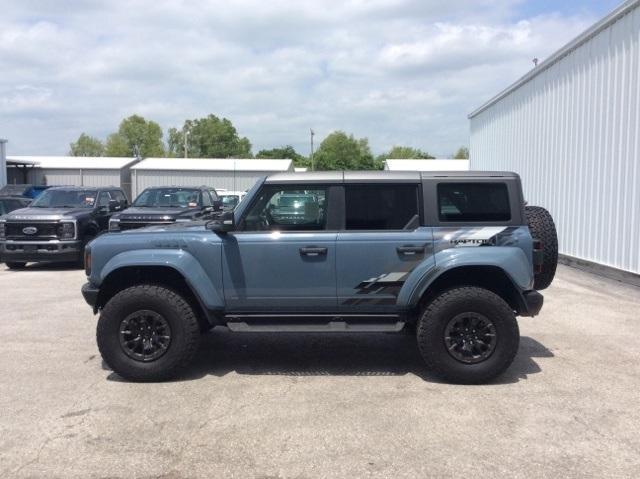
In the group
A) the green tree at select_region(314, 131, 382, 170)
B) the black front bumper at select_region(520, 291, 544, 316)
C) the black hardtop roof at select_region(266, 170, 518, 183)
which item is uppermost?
the green tree at select_region(314, 131, 382, 170)

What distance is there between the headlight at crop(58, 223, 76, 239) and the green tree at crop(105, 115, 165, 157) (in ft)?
271

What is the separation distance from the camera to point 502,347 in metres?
5.48

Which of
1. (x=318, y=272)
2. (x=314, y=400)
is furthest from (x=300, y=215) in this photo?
(x=314, y=400)

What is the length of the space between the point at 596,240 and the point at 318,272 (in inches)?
355

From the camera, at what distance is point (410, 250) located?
554 centimetres

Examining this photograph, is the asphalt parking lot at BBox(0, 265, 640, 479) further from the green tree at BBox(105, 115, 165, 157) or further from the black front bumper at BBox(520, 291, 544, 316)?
the green tree at BBox(105, 115, 165, 157)

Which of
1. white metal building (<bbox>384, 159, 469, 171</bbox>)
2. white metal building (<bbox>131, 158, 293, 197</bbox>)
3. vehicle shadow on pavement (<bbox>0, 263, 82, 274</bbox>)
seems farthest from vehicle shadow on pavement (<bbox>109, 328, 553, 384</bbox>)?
white metal building (<bbox>131, 158, 293, 197</bbox>)

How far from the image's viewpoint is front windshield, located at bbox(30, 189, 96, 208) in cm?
1445

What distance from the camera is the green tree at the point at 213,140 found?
9900 centimetres

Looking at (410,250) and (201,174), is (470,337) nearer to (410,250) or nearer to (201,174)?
(410,250)

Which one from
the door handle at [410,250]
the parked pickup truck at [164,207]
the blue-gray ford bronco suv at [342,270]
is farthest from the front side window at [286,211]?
the parked pickup truck at [164,207]

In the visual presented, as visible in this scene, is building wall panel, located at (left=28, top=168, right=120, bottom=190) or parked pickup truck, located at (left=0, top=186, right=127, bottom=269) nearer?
parked pickup truck, located at (left=0, top=186, right=127, bottom=269)

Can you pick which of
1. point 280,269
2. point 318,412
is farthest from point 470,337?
point 280,269

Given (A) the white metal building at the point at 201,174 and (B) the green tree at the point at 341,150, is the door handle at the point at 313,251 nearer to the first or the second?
(A) the white metal building at the point at 201,174
